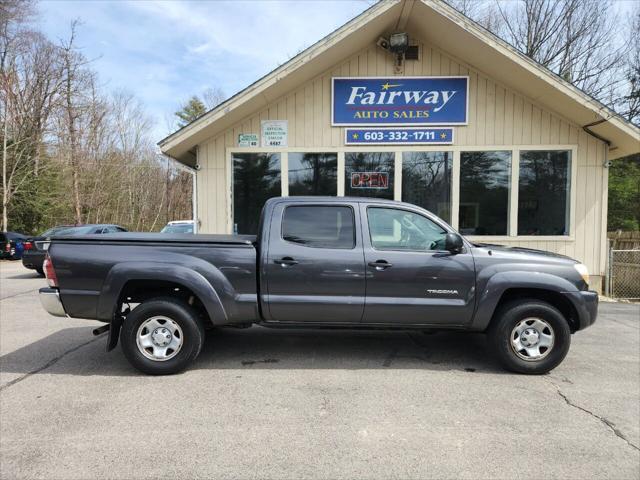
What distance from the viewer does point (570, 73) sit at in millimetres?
21891

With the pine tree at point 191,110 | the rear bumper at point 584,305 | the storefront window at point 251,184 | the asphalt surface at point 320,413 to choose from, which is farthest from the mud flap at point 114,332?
the pine tree at point 191,110

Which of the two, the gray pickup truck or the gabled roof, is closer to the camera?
the gray pickup truck

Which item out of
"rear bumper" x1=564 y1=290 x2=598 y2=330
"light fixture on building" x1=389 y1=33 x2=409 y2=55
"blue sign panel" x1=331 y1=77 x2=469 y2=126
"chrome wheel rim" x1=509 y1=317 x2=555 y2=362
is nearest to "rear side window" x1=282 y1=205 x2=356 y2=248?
"chrome wheel rim" x1=509 y1=317 x2=555 y2=362

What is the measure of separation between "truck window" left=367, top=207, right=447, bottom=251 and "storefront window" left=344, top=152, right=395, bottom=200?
15.7 feet

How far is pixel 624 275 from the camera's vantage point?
376 inches

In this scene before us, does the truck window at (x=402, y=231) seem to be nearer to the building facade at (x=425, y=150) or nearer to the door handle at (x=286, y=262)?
the door handle at (x=286, y=262)

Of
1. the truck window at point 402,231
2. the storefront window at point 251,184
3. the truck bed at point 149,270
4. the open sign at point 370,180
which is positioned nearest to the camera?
the truck bed at point 149,270

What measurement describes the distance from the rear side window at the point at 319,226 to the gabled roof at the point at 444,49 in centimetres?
476

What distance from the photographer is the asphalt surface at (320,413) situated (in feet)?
9.56

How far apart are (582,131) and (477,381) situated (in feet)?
24.5

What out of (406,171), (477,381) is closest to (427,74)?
(406,171)

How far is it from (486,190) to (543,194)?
50.4 inches

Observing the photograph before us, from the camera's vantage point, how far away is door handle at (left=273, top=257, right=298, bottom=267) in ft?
14.8

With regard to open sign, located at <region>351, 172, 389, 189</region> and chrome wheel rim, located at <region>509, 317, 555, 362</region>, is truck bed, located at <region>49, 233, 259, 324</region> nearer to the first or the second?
chrome wheel rim, located at <region>509, 317, 555, 362</region>
